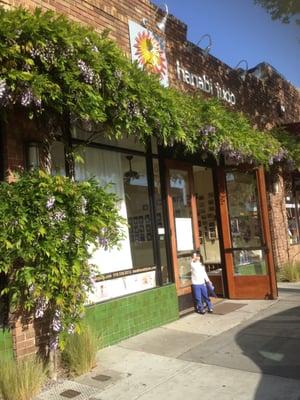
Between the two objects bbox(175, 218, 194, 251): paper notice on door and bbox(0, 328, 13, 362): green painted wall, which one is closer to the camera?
bbox(0, 328, 13, 362): green painted wall

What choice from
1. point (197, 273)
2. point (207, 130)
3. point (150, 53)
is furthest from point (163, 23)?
point (197, 273)

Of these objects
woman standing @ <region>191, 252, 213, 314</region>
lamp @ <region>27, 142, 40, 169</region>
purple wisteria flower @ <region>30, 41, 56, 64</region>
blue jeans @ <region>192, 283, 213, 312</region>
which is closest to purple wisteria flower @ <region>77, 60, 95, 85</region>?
purple wisteria flower @ <region>30, 41, 56, 64</region>

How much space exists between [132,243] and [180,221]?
56.4 inches

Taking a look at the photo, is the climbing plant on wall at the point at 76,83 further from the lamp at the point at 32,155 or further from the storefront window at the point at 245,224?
the storefront window at the point at 245,224

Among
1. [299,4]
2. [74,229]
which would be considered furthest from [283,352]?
[299,4]

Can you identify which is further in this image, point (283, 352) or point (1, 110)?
point (283, 352)

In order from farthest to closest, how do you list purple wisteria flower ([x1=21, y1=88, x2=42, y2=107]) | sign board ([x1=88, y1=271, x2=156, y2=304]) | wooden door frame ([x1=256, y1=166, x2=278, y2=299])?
1. wooden door frame ([x1=256, y1=166, x2=278, y2=299])
2. sign board ([x1=88, y1=271, x2=156, y2=304])
3. purple wisteria flower ([x1=21, y1=88, x2=42, y2=107])

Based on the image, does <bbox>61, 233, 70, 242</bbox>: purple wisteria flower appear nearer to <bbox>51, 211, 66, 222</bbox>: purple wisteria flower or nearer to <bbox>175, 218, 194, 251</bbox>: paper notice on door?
<bbox>51, 211, 66, 222</bbox>: purple wisteria flower

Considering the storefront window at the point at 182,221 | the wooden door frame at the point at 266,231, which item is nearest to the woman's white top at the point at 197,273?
the storefront window at the point at 182,221

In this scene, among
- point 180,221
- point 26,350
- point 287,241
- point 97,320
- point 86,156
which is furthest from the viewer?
point 287,241

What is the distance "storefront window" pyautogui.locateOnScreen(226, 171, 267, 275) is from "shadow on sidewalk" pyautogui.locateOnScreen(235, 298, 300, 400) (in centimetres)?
162

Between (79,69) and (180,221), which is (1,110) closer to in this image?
(79,69)

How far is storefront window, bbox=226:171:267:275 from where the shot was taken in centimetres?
1021

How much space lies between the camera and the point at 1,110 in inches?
215
